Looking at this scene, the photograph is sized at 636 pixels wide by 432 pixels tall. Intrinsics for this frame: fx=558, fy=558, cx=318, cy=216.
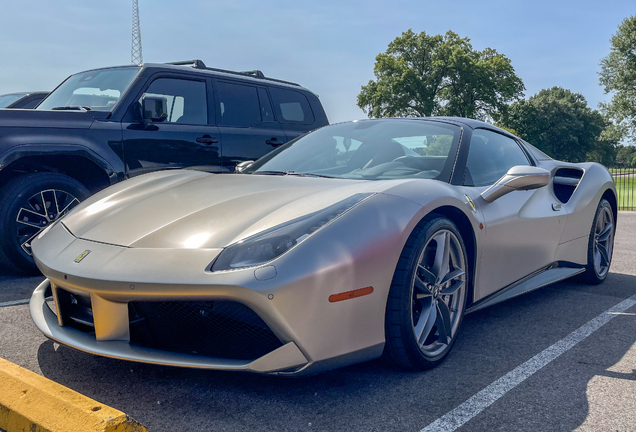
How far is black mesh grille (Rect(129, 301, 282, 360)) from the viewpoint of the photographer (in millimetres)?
2037

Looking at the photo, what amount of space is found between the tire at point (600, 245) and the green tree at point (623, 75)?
33.6 metres

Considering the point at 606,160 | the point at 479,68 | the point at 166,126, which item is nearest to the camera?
the point at 166,126

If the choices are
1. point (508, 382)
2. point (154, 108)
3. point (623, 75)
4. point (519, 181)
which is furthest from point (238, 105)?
point (623, 75)

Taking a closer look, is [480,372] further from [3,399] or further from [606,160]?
[606,160]

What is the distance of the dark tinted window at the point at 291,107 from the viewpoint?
6.21 metres

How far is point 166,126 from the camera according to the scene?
509cm

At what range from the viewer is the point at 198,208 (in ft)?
8.23

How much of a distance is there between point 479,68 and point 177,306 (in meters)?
48.8

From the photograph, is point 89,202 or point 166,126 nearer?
point 89,202

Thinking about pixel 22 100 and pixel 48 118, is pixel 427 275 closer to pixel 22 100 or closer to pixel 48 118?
pixel 48 118

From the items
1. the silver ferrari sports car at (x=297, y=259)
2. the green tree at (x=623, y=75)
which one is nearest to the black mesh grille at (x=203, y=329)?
the silver ferrari sports car at (x=297, y=259)

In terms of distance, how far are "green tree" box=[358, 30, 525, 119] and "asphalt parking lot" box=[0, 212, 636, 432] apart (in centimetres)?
4428

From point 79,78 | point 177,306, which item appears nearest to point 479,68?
point 79,78

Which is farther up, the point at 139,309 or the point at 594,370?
the point at 139,309
